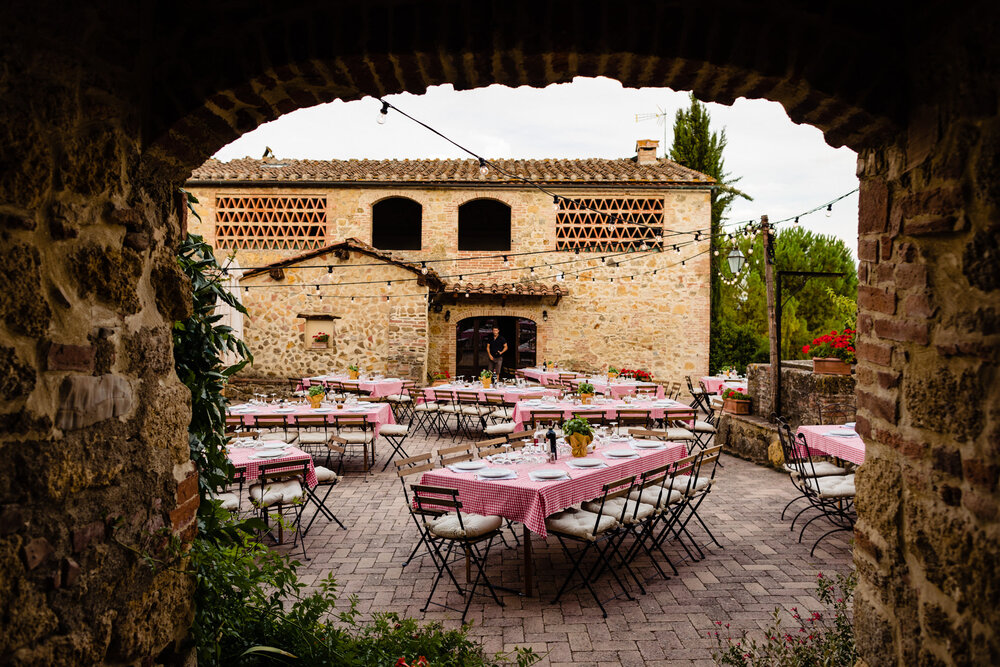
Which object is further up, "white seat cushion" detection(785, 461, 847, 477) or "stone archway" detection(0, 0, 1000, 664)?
"stone archway" detection(0, 0, 1000, 664)

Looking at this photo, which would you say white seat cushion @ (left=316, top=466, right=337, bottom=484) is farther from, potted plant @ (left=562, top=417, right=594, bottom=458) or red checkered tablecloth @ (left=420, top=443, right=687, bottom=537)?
potted plant @ (left=562, top=417, right=594, bottom=458)

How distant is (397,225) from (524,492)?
1424 cm

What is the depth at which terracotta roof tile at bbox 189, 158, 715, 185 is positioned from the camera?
1530 cm

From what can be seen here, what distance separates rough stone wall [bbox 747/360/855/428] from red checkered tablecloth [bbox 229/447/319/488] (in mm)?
5921

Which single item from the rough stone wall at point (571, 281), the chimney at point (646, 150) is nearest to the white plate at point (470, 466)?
the rough stone wall at point (571, 281)

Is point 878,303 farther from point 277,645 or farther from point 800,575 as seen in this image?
point 800,575

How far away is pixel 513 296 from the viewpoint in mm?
15328

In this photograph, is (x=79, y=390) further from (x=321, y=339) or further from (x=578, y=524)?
(x=321, y=339)

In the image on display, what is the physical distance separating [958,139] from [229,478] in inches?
117

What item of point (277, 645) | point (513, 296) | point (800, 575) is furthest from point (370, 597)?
point (513, 296)

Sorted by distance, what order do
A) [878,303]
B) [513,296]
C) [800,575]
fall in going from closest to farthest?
[878,303] → [800,575] → [513,296]

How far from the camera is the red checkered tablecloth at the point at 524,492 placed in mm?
4188

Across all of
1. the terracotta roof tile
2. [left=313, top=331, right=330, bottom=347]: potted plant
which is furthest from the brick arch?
the terracotta roof tile

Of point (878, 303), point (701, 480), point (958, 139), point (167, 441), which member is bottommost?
point (701, 480)
